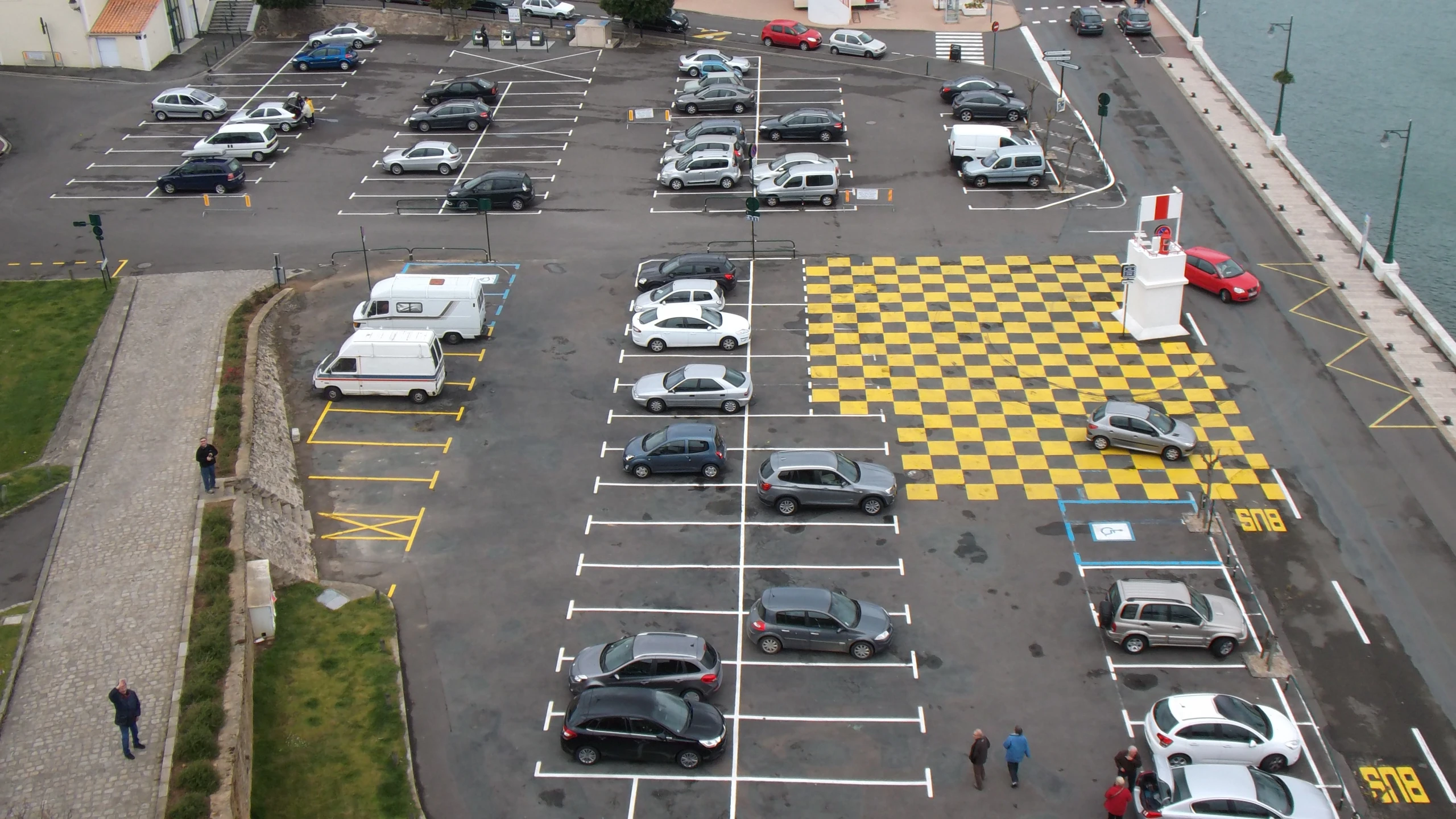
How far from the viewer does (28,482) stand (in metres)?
33.7

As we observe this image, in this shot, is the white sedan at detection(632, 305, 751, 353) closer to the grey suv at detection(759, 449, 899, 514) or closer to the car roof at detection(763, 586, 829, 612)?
the grey suv at detection(759, 449, 899, 514)

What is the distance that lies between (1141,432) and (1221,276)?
11.0 m

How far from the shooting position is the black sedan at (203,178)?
5334 centimetres

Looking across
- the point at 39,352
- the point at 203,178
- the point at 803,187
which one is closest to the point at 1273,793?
the point at 803,187

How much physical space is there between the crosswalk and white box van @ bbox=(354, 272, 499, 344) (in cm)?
3592

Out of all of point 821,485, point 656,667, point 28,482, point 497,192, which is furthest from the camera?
point 497,192

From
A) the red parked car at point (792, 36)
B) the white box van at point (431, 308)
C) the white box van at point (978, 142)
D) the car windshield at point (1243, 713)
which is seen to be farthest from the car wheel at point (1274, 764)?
the red parked car at point (792, 36)

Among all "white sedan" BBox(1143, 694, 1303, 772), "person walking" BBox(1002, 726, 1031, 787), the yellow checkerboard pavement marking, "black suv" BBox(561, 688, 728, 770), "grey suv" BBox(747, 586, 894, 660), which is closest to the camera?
"person walking" BBox(1002, 726, 1031, 787)

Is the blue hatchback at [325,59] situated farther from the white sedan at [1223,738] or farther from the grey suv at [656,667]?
the white sedan at [1223,738]

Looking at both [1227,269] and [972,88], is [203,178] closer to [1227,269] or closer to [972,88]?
[972,88]

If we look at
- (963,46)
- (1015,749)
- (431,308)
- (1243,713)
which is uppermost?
(963,46)

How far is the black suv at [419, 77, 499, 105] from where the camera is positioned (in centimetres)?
6197

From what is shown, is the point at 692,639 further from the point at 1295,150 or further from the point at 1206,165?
the point at 1295,150

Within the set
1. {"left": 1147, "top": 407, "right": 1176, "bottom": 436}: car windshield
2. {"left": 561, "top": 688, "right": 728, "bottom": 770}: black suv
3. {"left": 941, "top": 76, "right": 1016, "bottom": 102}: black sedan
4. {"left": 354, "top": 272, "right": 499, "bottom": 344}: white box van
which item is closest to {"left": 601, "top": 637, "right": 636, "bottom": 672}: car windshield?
{"left": 561, "top": 688, "right": 728, "bottom": 770}: black suv
